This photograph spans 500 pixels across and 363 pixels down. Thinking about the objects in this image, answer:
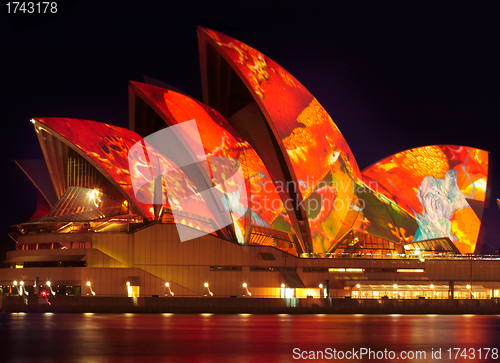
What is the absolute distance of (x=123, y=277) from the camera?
4262 cm

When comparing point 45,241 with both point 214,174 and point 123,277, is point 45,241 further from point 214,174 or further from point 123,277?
point 214,174

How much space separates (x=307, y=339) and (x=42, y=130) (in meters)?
31.1

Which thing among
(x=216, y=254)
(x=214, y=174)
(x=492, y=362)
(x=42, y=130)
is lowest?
(x=492, y=362)

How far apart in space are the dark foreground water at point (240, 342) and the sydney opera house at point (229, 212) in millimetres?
17686

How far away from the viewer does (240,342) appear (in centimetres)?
1933

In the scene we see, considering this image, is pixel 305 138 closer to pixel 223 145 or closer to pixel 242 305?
pixel 223 145

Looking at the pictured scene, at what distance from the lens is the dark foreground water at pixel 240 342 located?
16.0 metres

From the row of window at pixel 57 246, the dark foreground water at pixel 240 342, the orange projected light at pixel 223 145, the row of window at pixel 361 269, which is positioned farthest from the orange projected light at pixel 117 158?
the dark foreground water at pixel 240 342

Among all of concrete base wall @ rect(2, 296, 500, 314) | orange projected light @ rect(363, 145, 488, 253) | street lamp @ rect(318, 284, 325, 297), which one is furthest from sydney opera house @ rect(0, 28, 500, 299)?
concrete base wall @ rect(2, 296, 500, 314)

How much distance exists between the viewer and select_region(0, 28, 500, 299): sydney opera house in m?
43.7

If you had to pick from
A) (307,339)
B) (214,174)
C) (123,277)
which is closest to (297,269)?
(214,174)

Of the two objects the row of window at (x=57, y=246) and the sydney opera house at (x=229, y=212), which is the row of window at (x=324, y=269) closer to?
the sydney opera house at (x=229, y=212)

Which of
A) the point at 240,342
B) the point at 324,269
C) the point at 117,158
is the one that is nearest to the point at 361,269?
the point at 324,269

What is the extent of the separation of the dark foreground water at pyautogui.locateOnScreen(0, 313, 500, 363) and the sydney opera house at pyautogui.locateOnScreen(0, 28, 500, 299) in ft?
58.0
